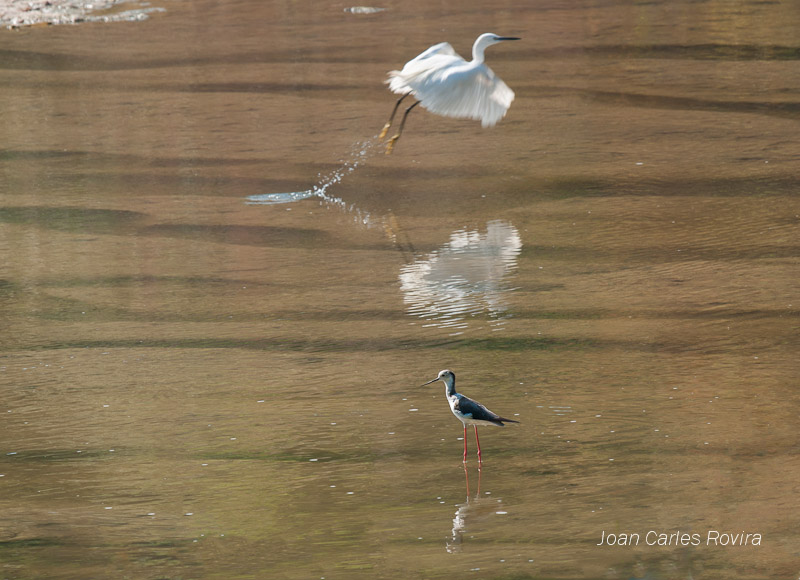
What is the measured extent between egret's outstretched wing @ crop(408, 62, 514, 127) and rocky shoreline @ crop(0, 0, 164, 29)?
874 cm

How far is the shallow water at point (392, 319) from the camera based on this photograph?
4.29 metres

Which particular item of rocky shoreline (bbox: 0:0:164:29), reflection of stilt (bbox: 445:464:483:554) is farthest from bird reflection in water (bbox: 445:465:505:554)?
rocky shoreline (bbox: 0:0:164:29)

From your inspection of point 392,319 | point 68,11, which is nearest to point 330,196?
point 392,319

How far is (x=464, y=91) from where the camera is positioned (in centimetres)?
780

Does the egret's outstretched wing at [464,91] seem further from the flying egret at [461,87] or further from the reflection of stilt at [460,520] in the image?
the reflection of stilt at [460,520]

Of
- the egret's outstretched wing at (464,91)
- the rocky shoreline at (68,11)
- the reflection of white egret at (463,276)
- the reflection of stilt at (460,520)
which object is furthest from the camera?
the rocky shoreline at (68,11)

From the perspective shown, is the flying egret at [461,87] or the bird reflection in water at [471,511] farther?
the flying egret at [461,87]

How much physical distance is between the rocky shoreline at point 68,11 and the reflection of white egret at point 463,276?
9088mm

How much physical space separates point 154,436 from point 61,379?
3.10ft

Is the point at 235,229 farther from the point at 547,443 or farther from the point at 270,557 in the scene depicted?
the point at 270,557

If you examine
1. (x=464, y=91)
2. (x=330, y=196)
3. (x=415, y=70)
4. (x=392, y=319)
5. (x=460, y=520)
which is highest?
(x=415, y=70)

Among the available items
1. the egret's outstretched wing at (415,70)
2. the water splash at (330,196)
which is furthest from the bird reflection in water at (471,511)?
the water splash at (330,196)

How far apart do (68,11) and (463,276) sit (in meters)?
10.7

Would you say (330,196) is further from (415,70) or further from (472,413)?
(472,413)
